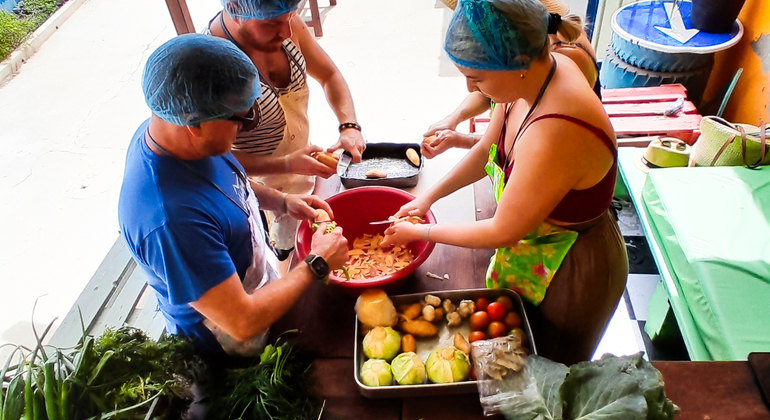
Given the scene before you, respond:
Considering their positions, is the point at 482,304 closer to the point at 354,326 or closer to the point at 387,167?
the point at 354,326

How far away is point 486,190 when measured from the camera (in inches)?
81.7

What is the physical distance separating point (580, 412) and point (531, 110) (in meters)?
0.78

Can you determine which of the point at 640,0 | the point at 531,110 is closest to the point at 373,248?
the point at 531,110

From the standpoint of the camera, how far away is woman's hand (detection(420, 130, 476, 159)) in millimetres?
2127

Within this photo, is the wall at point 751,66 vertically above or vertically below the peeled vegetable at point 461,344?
below

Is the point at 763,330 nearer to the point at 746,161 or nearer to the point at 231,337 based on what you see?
the point at 746,161

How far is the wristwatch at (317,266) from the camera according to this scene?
143 centimetres

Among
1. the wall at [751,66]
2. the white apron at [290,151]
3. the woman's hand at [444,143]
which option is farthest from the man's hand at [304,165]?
the wall at [751,66]

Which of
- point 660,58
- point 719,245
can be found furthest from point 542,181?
point 660,58

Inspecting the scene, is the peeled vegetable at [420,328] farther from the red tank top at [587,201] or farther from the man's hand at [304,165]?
the man's hand at [304,165]

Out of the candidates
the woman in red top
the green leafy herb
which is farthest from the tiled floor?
the green leafy herb

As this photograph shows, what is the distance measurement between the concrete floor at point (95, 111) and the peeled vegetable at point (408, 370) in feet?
8.49

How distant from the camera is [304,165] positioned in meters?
2.00

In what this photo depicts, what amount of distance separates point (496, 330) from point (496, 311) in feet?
0.20
